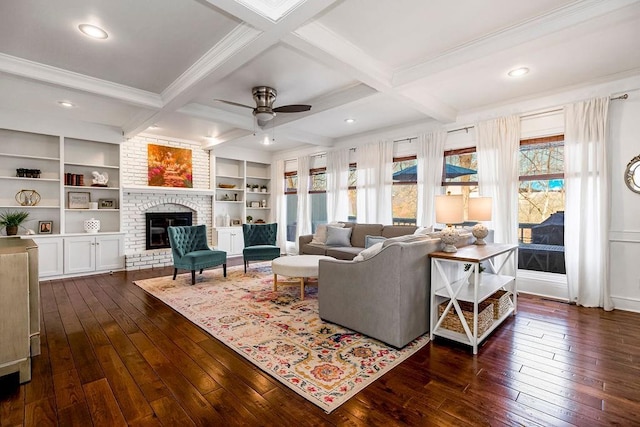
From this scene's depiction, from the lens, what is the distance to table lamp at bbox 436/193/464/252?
9.81ft

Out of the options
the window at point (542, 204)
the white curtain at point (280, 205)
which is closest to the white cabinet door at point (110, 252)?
the white curtain at point (280, 205)

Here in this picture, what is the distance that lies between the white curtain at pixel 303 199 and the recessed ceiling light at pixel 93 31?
5184 millimetres

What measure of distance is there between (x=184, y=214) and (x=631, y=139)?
783cm

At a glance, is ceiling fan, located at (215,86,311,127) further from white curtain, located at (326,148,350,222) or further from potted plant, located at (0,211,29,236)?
potted plant, located at (0,211,29,236)

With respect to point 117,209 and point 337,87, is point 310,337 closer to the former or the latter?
point 337,87

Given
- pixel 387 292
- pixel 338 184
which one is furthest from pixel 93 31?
pixel 338 184

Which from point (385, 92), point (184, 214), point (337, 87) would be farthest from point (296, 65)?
point (184, 214)

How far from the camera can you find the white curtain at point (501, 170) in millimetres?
4457

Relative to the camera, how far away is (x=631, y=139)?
3.68m

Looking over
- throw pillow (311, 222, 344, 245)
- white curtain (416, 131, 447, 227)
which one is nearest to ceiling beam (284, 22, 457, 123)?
white curtain (416, 131, 447, 227)

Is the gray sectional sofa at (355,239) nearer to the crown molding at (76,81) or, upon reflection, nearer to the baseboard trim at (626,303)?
the baseboard trim at (626,303)

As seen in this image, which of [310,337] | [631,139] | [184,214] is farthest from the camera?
[184,214]

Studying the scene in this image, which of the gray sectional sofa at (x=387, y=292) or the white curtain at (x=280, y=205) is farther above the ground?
the white curtain at (x=280, y=205)

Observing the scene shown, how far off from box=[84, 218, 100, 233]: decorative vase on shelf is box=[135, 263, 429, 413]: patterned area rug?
1899 millimetres
